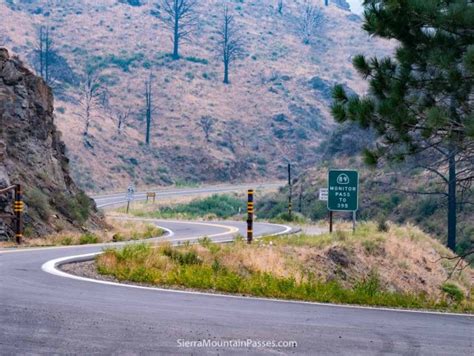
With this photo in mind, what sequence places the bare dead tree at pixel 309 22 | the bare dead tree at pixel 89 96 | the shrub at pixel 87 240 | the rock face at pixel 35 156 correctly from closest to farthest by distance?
1. the shrub at pixel 87 240
2. the rock face at pixel 35 156
3. the bare dead tree at pixel 89 96
4. the bare dead tree at pixel 309 22

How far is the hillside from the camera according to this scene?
76.9 meters

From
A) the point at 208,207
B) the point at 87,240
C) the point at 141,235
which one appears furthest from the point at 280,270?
the point at 208,207

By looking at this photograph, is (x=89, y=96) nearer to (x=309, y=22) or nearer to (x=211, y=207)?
(x=211, y=207)

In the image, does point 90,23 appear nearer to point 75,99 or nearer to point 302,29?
point 75,99

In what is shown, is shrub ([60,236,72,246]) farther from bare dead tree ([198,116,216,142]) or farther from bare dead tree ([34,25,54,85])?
bare dead tree ([198,116,216,142])

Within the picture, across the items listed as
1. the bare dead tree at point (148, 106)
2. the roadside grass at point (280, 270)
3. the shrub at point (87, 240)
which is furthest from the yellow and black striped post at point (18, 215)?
the bare dead tree at point (148, 106)

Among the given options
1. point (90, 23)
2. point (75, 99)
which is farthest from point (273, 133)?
point (90, 23)

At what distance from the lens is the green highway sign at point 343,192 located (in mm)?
25359

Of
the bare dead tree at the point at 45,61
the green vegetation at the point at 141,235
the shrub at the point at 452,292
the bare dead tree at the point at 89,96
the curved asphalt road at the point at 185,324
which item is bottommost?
the shrub at the point at 452,292

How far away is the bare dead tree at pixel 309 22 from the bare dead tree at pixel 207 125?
3464 cm

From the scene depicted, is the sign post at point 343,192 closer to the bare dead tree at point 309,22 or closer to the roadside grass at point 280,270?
the roadside grass at point 280,270

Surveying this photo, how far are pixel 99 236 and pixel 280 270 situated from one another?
10.1 m

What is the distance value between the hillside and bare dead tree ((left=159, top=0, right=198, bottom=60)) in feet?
3.70

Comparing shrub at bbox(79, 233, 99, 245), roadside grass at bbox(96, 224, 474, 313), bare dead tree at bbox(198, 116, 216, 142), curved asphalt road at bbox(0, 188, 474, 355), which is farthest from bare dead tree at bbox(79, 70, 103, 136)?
curved asphalt road at bbox(0, 188, 474, 355)
